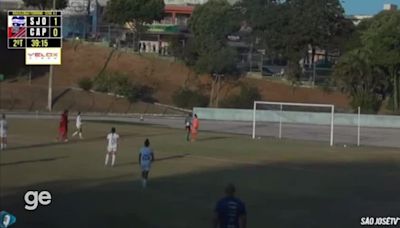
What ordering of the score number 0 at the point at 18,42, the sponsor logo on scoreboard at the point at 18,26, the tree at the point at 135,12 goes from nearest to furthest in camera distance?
the score number 0 at the point at 18,42 < the sponsor logo on scoreboard at the point at 18,26 < the tree at the point at 135,12

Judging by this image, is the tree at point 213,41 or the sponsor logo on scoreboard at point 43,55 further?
the tree at point 213,41

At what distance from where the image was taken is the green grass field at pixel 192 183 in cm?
1834

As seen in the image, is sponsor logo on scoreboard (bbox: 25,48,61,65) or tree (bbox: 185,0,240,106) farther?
tree (bbox: 185,0,240,106)

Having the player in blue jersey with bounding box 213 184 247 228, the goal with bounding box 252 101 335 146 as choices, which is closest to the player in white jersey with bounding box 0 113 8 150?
the player in blue jersey with bounding box 213 184 247 228

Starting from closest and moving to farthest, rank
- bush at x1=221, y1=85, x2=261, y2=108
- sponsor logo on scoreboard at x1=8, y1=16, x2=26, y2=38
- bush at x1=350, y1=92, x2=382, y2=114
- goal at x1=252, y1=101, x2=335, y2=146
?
A: sponsor logo on scoreboard at x1=8, y1=16, x2=26, y2=38
goal at x1=252, y1=101, x2=335, y2=146
bush at x1=350, y1=92, x2=382, y2=114
bush at x1=221, y1=85, x2=261, y2=108

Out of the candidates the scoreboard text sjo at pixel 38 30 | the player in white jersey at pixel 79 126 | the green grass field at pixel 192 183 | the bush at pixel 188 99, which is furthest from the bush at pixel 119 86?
the scoreboard text sjo at pixel 38 30

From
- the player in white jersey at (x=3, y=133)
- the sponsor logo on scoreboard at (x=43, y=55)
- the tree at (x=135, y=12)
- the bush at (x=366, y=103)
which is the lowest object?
the bush at (x=366, y=103)

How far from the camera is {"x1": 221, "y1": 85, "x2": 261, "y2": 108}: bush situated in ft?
310

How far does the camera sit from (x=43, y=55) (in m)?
31.8

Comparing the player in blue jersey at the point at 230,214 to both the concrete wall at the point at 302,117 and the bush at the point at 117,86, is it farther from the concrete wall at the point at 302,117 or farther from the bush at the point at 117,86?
the bush at the point at 117,86

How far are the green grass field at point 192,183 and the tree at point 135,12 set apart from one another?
75.8 metres

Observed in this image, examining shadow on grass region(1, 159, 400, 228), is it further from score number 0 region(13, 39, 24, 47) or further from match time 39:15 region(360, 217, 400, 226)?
score number 0 region(13, 39, 24, 47)

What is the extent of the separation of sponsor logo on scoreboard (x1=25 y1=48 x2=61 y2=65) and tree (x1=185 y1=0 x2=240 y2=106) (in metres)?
68.1

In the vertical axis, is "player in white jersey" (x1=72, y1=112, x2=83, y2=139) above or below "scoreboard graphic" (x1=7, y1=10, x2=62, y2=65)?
below
